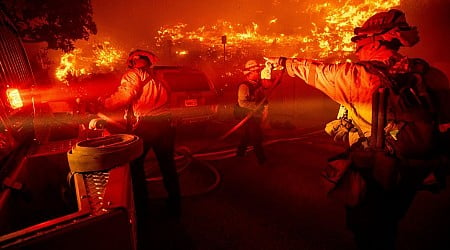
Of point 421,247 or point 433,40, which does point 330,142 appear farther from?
point 433,40

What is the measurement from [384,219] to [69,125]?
12.8 feet

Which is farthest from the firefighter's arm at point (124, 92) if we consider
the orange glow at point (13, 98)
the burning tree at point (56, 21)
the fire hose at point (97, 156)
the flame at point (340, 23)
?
the flame at point (340, 23)

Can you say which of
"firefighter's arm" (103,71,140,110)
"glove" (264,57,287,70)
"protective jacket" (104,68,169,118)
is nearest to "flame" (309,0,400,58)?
"glove" (264,57,287,70)

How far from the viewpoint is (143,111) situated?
3465 mm

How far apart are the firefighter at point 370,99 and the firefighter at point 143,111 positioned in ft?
6.92

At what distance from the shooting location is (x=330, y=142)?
297 inches

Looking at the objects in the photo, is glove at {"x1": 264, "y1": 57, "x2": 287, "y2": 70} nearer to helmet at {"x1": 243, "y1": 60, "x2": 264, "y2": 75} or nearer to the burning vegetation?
helmet at {"x1": 243, "y1": 60, "x2": 264, "y2": 75}

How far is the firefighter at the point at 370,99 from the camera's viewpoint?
2113 millimetres

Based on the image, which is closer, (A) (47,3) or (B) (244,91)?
(B) (244,91)

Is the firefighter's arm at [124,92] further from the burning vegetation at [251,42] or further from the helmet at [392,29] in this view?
the burning vegetation at [251,42]

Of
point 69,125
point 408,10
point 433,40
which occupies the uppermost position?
point 408,10

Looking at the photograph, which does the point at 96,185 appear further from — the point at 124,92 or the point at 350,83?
the point at 350,83

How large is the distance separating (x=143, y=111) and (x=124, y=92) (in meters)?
0.34

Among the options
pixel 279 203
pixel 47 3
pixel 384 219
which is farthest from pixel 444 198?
pixel 47 3
